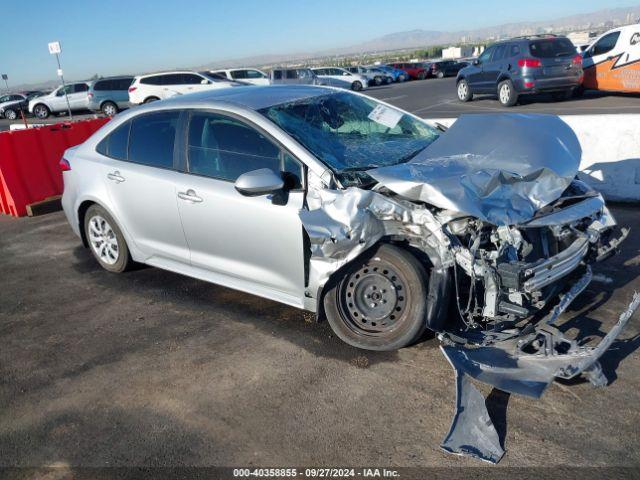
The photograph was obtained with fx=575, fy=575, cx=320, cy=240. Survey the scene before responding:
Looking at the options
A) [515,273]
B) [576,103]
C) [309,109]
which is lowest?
[576,103]

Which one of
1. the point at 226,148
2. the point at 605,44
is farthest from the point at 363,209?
the point at 605,44

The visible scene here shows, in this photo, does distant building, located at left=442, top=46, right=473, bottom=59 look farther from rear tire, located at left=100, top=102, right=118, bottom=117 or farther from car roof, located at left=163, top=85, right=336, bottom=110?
car roof, located at left=163, top=85, right=336, bottom=110

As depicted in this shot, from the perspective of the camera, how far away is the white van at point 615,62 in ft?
49.6

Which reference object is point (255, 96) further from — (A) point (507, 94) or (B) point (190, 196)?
(A) point (507, 94)

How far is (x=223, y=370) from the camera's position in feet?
12.6

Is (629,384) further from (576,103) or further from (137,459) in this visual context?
(576,103)

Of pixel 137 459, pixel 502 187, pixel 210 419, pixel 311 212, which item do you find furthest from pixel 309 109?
pixel 137 459

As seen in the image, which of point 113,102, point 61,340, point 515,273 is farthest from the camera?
point 113,102

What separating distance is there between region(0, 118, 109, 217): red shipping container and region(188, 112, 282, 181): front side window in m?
4.95

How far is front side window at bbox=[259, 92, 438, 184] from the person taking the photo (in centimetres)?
411

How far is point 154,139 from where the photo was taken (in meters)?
4.93

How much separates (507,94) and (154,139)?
1410cm

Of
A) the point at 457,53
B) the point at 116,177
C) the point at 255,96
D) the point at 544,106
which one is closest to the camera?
the point at 255,96

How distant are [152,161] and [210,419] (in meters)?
2.44
